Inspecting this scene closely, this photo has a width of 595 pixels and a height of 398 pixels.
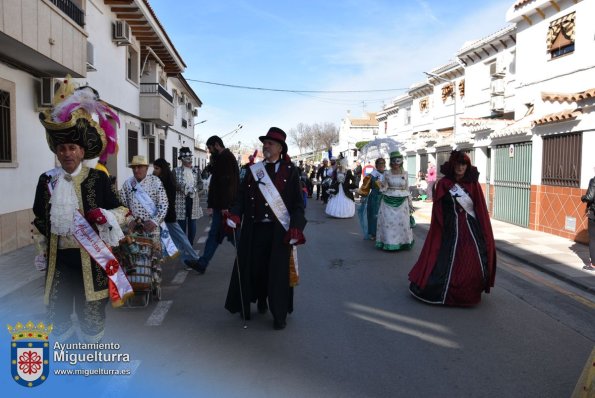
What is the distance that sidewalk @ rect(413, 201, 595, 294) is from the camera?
7207mm

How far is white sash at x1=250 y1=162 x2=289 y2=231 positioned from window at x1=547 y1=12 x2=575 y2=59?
10253 mm

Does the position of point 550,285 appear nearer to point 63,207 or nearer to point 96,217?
point 96,217

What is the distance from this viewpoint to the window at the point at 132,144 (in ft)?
55.9

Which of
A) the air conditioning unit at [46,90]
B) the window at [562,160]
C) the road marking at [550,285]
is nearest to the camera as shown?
the road marking at [550,285]

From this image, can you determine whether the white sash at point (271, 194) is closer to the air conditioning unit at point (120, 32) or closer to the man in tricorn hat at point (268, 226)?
the man in tricorn hat at point (268, 226)

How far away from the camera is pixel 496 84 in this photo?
1756cm

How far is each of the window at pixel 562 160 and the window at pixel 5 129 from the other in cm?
1121

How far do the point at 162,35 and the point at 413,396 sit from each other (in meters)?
17.8

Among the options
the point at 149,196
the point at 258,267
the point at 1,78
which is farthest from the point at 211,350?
the point at 1,78

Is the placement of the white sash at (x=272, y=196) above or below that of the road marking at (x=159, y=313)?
above

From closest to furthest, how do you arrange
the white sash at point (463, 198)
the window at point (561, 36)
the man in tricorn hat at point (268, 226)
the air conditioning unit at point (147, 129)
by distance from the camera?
the man in tricorn hat at point (268, 226) → the white sash at point (463, 198) → the window at point (561, 36) → the air conditioning unit at point (147, 129)

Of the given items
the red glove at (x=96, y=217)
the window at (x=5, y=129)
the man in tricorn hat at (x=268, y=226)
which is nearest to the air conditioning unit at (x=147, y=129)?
the window at (x=5, y=129)

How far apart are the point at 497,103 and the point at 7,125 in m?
15.3

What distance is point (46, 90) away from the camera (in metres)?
9.82
